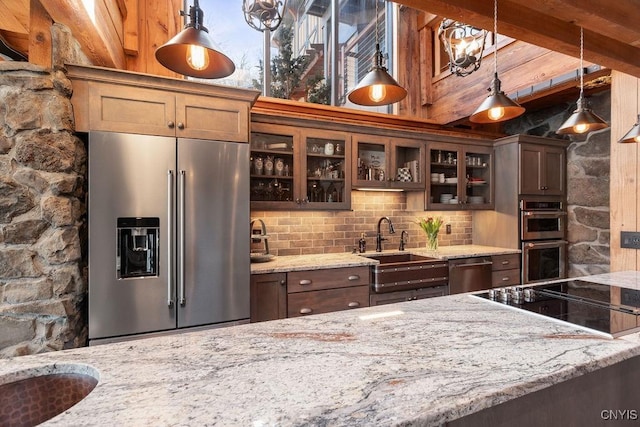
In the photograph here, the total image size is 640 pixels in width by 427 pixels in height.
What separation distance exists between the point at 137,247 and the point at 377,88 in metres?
1.84

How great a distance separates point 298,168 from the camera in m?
3.28

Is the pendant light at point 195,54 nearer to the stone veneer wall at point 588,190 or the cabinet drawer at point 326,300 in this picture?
the cabinet drawer at point 326,300

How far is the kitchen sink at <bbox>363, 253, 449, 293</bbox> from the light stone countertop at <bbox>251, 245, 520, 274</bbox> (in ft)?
0.31

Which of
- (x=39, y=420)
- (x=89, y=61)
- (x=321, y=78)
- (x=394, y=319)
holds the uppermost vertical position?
(x=321, y=78)

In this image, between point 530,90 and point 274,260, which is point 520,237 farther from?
point 274,260

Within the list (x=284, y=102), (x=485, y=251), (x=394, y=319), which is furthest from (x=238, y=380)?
(x=485, y=251)

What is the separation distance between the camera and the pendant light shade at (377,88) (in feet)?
5.60

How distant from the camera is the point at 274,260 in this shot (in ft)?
10.4

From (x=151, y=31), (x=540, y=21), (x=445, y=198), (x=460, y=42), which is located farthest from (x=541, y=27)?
(x=151, y=31)

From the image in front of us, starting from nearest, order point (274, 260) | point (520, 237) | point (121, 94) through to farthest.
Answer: point (121, 94) < point (274, 260) < point (520, 237)

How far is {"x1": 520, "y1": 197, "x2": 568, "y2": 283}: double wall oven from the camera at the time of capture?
3.94 meters

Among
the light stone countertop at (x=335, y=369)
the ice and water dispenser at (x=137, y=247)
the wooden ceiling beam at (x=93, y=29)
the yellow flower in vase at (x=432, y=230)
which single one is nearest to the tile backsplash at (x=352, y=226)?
the yellow flower in vase at (x=432, y=230)

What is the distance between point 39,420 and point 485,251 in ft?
12.8

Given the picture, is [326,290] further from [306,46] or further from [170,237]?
[306,46]
